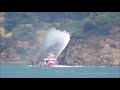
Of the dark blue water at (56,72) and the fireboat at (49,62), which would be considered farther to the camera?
the fireboat at (49,62)

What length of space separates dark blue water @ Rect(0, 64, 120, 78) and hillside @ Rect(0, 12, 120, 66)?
12 centimetres

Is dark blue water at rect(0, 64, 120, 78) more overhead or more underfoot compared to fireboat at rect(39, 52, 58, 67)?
more underfoot

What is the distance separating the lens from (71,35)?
6.17 metres

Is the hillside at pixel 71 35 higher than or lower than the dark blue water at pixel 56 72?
higher

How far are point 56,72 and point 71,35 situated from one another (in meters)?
0.64

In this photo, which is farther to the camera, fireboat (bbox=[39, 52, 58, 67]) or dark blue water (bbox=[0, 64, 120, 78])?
fireboat (bbox=[39, 52, 58, 67])

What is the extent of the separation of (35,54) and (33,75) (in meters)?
0.40

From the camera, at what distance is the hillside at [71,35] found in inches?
240

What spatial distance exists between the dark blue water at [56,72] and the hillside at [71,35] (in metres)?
0.12

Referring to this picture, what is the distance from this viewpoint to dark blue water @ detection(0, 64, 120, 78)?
591 cm

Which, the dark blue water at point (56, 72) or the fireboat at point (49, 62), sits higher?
the fireboat at point (49, 62)

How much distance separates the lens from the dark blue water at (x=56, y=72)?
5914 millimetres

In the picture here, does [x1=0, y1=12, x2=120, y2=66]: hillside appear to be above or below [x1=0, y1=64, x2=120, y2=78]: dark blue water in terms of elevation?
above

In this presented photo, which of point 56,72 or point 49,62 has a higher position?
point 49,62
